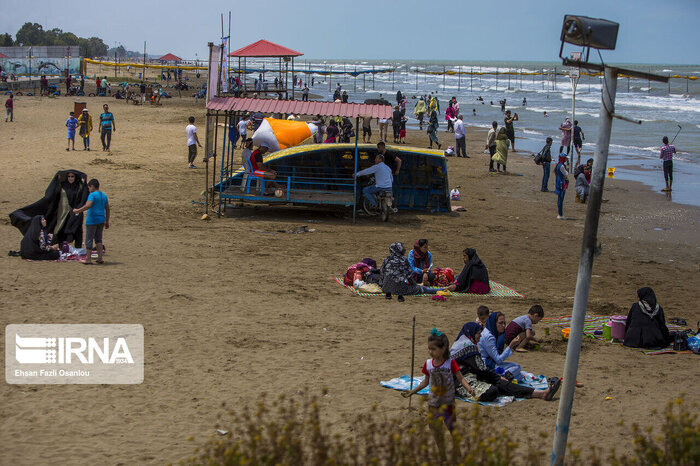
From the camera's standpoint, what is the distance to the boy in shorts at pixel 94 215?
35.4ft

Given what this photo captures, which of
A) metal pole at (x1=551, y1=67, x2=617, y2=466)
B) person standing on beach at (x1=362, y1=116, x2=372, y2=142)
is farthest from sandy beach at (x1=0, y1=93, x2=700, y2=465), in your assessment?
person standing on beach at (x1=362, y1=116, x2=372, y2=142)

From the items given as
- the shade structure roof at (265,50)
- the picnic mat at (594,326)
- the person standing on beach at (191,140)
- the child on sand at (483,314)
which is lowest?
the picnic mat at (594,326)

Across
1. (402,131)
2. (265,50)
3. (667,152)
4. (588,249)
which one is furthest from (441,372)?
(402,131)

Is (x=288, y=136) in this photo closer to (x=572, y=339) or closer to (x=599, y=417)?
(x=599, y=417)

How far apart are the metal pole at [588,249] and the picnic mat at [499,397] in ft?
6.55

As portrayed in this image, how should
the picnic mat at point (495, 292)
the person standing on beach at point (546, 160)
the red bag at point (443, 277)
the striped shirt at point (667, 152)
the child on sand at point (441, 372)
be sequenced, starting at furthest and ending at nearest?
the striped shirt at point (667, 152) → the person standing on beach at point (546, 160) → the red bag at point (443, 277) → the picnic mat at point (495, 292) → the child on sand at point (441, 372)

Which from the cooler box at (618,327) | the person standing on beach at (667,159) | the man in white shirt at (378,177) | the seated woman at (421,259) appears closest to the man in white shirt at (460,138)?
the person standing on beach at (667,159)

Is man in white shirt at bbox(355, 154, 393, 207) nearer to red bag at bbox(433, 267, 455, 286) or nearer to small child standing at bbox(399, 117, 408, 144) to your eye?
red bag at bbox(433, 267, 455, 286)

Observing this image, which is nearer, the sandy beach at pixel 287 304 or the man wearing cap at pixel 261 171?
the sandy beach at pixel 287 304

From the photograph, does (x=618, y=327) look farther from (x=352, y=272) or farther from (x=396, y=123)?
(x=396, y=123)

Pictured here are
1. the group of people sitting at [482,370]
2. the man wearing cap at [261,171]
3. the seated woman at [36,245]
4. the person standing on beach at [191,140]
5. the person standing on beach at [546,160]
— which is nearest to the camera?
the group of people sitting at [482,370]

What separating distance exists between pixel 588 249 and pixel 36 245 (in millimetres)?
9079

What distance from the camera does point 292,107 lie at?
1538cm

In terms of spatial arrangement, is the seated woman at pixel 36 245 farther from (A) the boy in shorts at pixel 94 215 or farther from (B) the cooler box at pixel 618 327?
(B) the cooler box at pixel 618 327
